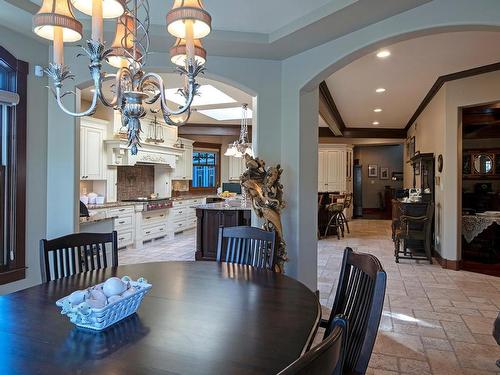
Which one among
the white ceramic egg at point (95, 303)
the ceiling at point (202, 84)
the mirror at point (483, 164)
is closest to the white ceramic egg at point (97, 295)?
the white ceramic egg at point (95, 303)

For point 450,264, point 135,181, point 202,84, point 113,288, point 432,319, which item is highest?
point 202,84

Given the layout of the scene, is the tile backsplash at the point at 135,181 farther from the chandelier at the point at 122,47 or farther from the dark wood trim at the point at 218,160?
the chandelier at the point at 122,47

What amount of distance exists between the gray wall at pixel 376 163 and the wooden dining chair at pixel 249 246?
1211cm

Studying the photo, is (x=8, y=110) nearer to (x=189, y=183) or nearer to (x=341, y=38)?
(x=341, y=38)

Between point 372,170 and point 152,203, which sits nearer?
point 152,203

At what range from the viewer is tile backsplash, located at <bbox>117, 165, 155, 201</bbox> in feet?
23.6

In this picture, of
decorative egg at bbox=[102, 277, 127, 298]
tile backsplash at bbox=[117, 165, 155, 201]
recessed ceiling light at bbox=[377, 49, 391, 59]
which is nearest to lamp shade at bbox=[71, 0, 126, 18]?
decorative egg at bbox=[102, 277, 127, 298]

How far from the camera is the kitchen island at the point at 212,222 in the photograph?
5539 millimetres

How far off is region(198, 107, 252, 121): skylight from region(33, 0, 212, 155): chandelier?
17.2 feet

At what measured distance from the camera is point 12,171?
9.75 ft

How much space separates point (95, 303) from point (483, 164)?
23.0ft

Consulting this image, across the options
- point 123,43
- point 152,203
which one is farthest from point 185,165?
point 123,43

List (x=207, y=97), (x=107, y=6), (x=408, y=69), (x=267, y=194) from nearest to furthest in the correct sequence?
(x=107, y=6) → (x=267, y=194) → (x=408, y=69) → (x=207, y=97)

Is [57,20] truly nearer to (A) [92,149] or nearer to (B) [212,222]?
(B) [212,222]
